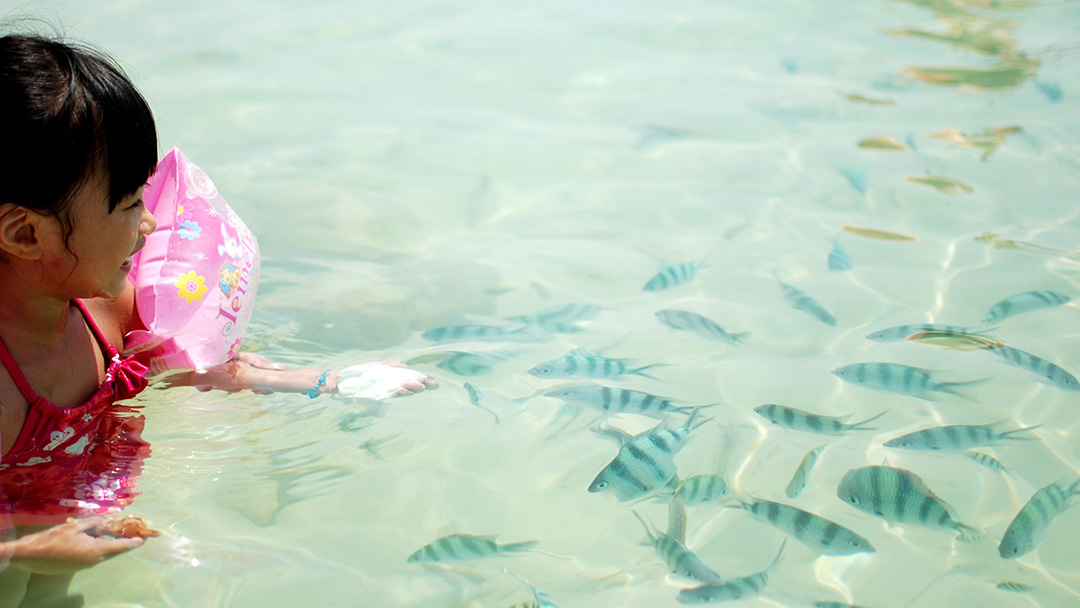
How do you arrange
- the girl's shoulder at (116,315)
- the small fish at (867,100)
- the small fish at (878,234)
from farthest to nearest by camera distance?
the small fish at (867,100) → the small fish at (878,234) → the girl's shoulder at (116,315)

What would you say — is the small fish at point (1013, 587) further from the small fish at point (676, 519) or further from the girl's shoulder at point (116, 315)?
the girl's shoulder at point (116, 315)

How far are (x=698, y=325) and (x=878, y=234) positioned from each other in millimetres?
1661

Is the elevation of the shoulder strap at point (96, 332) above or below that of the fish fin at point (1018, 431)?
above

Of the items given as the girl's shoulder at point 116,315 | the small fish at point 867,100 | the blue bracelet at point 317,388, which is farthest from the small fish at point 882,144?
the girl's shoulder at point 116,315

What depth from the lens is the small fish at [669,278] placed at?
14.1 ft

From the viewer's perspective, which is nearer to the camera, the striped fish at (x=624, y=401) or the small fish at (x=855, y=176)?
the striped fish at (x=624, y=401)

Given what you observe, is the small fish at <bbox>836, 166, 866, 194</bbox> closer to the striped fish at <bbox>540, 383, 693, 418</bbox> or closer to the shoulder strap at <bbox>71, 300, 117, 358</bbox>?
the striped fish at <bbox>540, 383, 693, 418</bbox>

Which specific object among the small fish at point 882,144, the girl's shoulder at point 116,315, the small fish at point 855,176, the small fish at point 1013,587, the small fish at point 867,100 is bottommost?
the small fish at point 1013,587

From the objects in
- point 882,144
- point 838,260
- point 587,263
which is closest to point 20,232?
point 587,263

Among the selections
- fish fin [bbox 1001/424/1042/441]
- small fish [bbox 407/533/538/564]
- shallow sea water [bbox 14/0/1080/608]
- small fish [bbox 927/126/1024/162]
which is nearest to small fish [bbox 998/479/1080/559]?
shallow sea water [bbox 14/0/1080/608]

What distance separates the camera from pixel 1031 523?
2.62 m

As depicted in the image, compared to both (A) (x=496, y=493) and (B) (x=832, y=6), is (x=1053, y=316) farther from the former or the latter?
(B) (x=832, y=6)

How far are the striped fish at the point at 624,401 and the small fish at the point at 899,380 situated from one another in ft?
2.35

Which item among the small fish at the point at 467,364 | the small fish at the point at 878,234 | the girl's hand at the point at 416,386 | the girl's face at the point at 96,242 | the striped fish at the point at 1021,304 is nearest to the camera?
the girl's face at the point at 96,242
